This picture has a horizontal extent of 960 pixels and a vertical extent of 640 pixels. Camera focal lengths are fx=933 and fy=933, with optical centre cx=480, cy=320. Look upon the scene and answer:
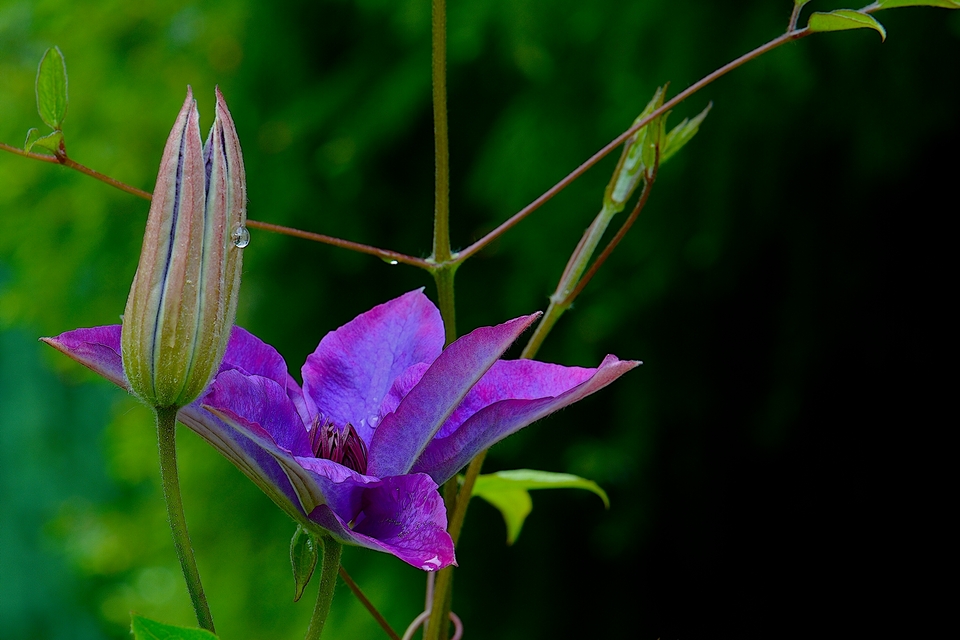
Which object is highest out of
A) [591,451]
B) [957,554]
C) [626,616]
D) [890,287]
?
[890,287]

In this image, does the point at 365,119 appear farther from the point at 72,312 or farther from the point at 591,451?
the point at 72,312

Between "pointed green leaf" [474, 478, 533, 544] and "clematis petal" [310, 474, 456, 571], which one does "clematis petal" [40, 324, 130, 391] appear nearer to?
"clematis petal" [310, 474, 456, 571]

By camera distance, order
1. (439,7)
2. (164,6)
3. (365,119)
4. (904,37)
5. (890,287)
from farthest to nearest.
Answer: (164,6)
(365,119)
(890,287)
(904,37)
(439,7)

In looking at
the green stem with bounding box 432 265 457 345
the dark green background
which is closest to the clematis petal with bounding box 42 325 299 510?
the green stem with bounding box 432 265 457 345

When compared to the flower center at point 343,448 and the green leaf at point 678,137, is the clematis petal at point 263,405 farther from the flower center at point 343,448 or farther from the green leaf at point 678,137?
the green leaf at point 678,137

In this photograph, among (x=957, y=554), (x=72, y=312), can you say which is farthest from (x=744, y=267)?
(x=72, y=312)

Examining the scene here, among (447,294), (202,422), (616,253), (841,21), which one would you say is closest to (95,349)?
(202,422)

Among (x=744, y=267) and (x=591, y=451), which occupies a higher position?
(x=744, y=267)
